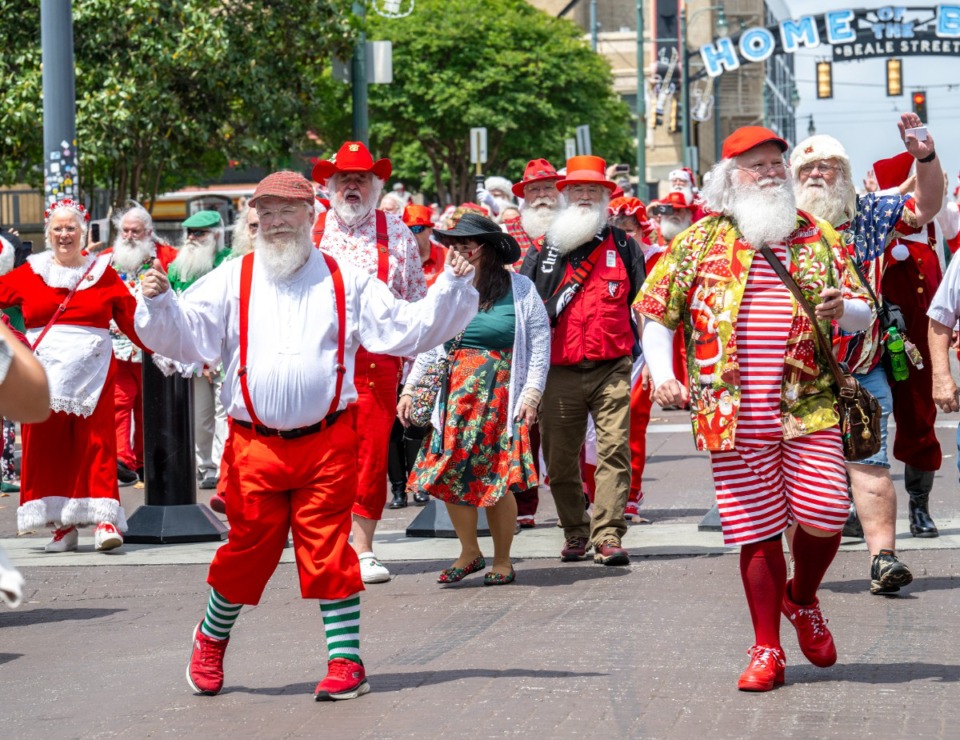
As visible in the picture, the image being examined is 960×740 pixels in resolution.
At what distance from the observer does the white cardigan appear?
8539 millimetres

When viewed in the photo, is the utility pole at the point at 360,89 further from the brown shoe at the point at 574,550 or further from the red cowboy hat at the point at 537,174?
the brown shoe at the point at 574,550

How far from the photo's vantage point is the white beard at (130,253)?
11.2 metres

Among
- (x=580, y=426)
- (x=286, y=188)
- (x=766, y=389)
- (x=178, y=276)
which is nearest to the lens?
(x=766, y=389)

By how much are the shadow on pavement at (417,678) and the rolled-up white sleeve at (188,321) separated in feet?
3.91

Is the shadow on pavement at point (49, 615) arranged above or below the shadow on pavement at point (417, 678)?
below

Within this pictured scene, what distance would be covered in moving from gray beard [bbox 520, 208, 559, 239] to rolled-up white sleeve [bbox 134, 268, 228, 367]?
3.96 m

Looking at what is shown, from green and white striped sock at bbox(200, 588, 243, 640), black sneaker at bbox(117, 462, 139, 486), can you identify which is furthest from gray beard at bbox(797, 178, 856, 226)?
black sneaker at bbox(117, 462, 139, 486)

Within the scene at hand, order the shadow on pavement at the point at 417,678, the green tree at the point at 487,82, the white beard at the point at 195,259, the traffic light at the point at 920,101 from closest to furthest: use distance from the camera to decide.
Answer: the shadow on pavement at the point at 417,678 → the white beard at the point at 195,259 → the traffic light at the point at 920,101 → the green tree at the point at 487,82

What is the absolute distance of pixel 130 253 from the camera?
1144cm

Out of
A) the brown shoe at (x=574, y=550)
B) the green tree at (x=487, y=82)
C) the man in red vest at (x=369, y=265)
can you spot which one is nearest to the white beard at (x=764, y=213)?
the man in red vest at (x=369, y=265)

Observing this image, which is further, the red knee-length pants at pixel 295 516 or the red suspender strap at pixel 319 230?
the red suspender strap at pixel 319 230

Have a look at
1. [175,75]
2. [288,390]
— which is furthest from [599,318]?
[175,75]

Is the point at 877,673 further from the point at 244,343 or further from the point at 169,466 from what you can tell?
the point at 169,466

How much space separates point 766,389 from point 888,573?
1.91m
